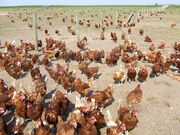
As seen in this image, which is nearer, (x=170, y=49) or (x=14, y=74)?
(x=14, y=74)

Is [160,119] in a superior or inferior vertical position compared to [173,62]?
inferior

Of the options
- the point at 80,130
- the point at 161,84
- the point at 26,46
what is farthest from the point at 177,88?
the point at 26,46

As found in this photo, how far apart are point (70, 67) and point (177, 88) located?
4823 mm

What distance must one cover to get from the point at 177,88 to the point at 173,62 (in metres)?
1.83

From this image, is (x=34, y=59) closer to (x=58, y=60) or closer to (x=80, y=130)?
(x=58, y=60)

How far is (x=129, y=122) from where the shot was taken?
416cm

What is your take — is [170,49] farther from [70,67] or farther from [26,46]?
[26,46]

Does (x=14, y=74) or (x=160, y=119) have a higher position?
(x=14, y=74)

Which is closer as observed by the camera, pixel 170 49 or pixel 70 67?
pixel 70 67

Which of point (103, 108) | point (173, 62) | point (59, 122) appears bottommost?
point (103, 108)

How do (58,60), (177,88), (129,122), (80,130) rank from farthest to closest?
(58,60) < (177,88) < (129,122) < (80,130)

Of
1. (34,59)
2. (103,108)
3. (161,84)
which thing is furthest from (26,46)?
(161,84)

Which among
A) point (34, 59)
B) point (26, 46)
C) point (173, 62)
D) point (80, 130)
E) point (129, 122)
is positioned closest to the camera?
point (80, 130)

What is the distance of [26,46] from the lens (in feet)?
34.7
